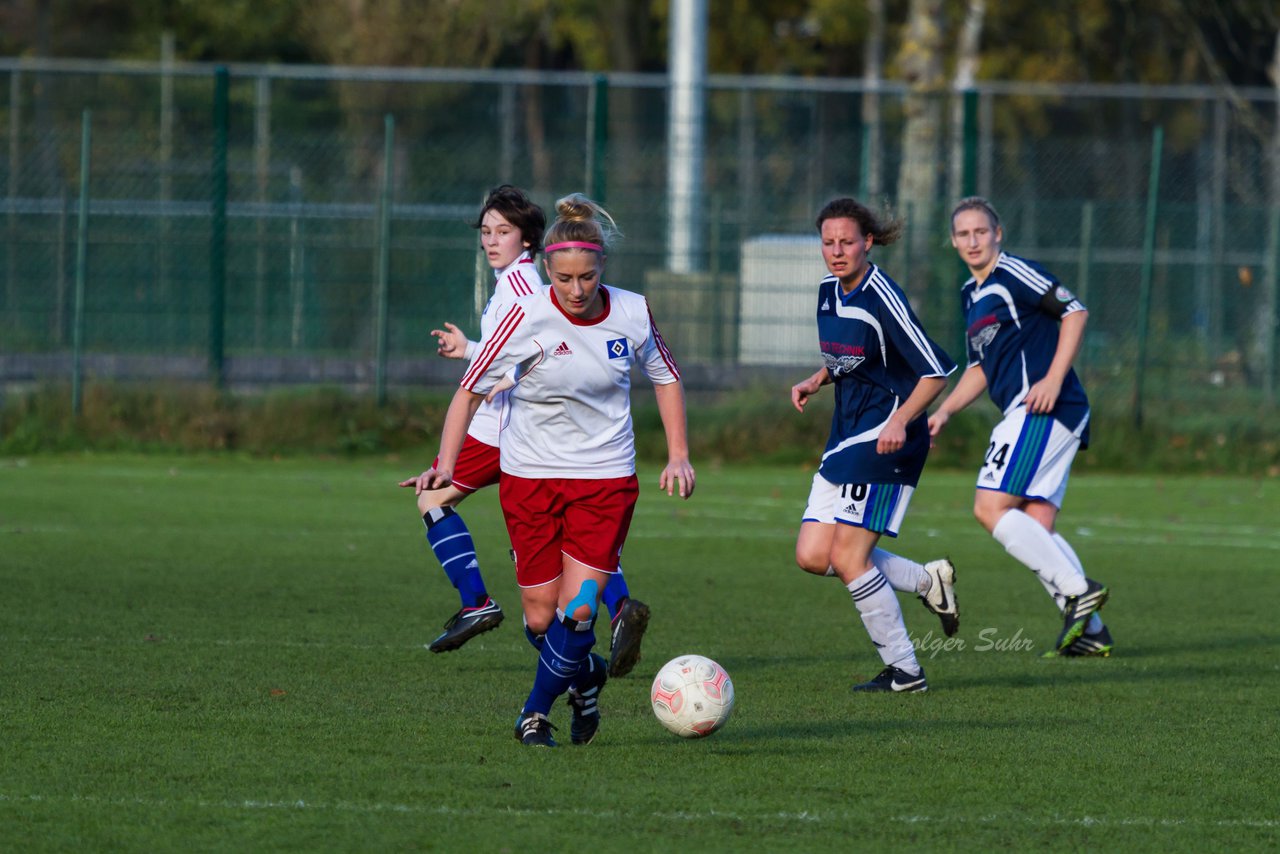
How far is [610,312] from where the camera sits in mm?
5656

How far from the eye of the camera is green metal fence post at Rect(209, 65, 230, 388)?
53.1ft

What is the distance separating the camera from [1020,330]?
7.86 meters

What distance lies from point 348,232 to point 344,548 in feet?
24.9

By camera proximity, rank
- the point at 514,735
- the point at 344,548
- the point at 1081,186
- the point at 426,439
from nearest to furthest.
A: the point at 514,735
the point at 344,548
the point at 426,439
the point at 1081,186

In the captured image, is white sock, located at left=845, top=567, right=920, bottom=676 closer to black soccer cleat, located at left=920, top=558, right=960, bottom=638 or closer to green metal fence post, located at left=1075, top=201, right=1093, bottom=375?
black soccer cleat, located at left=920, top=558, right=960, bottom=638

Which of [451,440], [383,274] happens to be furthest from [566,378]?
[383,274]

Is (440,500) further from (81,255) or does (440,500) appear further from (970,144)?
(970,144)

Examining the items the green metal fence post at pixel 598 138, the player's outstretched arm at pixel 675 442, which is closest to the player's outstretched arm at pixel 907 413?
the player's outstretched arm at pixel 675 442

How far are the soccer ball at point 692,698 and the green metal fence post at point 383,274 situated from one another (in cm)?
1047

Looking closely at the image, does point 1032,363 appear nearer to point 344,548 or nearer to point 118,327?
point 344,548

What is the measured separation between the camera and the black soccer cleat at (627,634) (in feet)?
19.0

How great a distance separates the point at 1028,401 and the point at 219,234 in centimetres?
1038

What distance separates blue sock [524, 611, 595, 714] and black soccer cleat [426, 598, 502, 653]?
1.41 meters

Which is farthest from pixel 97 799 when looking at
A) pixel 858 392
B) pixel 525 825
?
pixel 858 392
